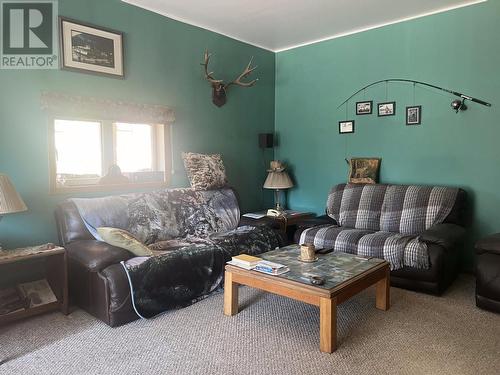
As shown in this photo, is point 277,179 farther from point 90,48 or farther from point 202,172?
point 90,48

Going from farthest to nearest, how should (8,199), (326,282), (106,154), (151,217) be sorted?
(106,154) → (151,217) → (8,199) → (326,282)

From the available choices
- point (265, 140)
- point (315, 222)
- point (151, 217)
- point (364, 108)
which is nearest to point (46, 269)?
point (151, 217)

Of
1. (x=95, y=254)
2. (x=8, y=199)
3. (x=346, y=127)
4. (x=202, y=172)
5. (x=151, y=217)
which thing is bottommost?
(x=95, y=254)

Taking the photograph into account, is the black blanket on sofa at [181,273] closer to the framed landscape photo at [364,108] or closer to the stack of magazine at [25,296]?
the stack of magazine at [25,296]

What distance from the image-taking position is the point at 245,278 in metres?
2.64

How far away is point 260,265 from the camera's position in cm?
262

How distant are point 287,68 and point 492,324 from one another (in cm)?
375

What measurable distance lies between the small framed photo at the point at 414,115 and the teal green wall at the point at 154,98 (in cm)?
183

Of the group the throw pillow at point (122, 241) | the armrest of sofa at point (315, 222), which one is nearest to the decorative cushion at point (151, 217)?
the throw pillow at point (122, 241)

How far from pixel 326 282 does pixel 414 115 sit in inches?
99.5

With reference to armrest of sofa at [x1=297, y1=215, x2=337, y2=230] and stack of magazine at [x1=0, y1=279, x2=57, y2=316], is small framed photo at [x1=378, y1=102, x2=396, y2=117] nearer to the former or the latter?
armrest of sofa at [x1=297, y1=215, x2=337, y2=230]

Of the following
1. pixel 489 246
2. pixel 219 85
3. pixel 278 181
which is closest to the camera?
pixel 489 246

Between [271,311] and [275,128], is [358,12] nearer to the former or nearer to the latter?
[275,128]

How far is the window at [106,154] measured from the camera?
3.33 meters
